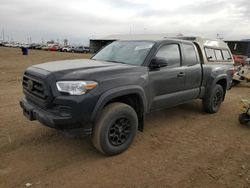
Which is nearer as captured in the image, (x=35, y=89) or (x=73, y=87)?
(x=73, y=87)

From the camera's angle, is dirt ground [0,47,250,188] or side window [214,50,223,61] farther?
side window [214,50,223,61]

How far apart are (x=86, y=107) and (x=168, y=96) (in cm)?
202

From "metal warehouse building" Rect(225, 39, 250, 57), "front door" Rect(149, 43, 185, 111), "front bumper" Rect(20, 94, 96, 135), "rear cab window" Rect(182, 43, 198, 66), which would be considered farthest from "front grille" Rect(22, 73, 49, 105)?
"metal warehouse building" Rect(225, 39, 250, 57)

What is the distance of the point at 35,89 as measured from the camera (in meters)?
4.03

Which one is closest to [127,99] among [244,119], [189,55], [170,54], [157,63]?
[157,63]

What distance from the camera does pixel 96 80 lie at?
3.74 m

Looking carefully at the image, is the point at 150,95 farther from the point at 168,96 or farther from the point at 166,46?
the point at 166,46

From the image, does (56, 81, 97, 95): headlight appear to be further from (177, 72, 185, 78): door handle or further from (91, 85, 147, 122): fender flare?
(177, 72, 185, 78): door handle

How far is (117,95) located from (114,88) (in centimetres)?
12

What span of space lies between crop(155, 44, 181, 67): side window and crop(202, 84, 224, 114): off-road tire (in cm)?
162

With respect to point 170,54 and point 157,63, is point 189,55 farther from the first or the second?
point 157,63

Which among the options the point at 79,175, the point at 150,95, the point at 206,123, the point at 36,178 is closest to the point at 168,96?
the point at 150,95

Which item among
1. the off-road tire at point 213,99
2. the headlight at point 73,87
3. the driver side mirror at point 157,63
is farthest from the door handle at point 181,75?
the headlight at point 73,87

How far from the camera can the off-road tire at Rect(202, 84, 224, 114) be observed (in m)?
6.45
